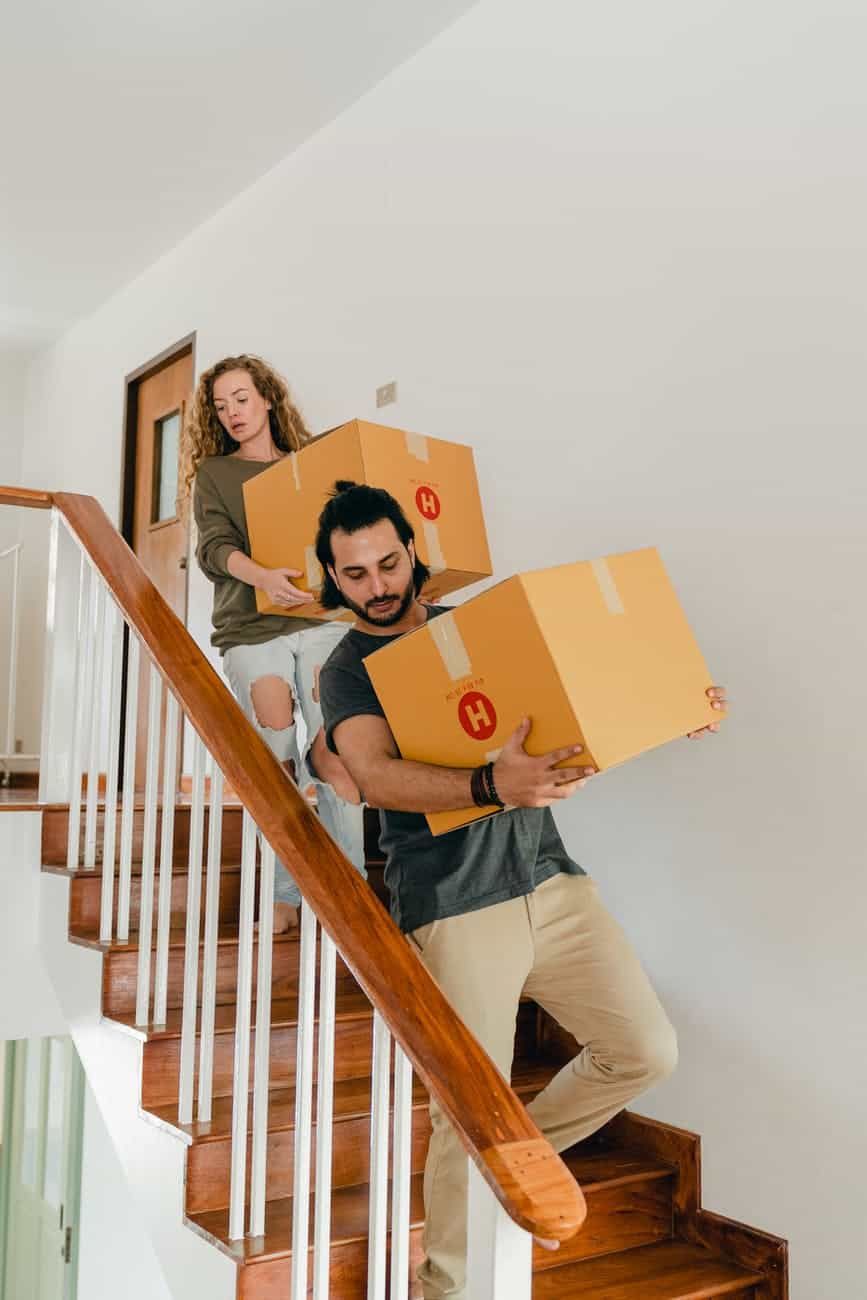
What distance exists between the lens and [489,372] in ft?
10.7

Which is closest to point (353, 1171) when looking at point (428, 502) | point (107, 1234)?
point (428, 502)

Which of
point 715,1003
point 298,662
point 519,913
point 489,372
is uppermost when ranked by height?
point 489,372

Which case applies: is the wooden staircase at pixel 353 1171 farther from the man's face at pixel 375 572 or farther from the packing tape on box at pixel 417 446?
the packing tape on box at pixel 417 446

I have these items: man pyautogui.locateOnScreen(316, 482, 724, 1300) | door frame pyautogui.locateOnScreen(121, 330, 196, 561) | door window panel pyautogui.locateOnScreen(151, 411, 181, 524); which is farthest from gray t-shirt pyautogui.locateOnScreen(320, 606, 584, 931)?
door frame pyautogui.locateOnScreen(121, 330, 196, 561)

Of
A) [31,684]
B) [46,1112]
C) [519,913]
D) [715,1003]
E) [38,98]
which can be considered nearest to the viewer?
[519,913]

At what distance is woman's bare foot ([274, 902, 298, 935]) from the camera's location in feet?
8.82

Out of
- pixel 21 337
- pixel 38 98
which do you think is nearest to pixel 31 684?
pixel 21 337

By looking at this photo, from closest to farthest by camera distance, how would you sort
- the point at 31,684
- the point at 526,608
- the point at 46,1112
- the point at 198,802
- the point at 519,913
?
the point at 526,608
the point at 519,913
the point at 198,802
the point at 46,1112
the point at 31,684

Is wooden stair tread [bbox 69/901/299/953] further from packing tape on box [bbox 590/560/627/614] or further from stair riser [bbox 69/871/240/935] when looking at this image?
packing tape on box [bbox 590/560/627/614]

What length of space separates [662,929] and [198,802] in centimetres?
109

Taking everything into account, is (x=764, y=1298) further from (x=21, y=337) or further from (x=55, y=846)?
(x=21, y=337)

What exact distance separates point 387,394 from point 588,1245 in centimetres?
244

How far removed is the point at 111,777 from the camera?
2463 mm

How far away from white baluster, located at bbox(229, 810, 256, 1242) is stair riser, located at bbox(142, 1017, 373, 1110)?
0.30 m
